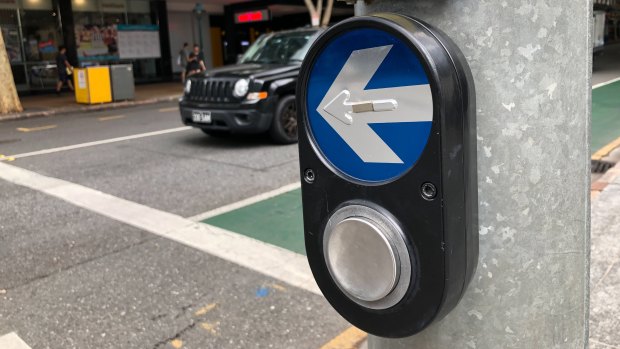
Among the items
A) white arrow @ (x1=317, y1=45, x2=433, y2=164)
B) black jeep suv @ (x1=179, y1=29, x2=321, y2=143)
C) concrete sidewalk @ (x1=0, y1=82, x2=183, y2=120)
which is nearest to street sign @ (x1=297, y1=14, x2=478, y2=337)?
white arrow @ (x1=317, y1=45, x2=433, y2=164)

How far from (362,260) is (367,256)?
0.02 meters

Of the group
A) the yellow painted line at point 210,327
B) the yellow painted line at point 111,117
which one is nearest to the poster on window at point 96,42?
the yellow painted line at point 111,117

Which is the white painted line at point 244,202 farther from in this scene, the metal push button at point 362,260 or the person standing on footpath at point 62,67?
the person standing on footpath at point 62,67

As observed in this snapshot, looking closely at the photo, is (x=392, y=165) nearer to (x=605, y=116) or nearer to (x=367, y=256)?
(x=367, y=256)

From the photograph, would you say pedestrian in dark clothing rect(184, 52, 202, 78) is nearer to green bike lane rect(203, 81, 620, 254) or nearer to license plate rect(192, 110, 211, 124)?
license plate rect(192, 110, 211, 124)

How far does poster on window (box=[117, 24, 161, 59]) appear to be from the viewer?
24875 mm

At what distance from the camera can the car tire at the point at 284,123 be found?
8.87 m

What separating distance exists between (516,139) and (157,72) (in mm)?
27276

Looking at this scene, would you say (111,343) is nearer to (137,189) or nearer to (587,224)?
(587,224)

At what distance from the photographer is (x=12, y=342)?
3.27 m

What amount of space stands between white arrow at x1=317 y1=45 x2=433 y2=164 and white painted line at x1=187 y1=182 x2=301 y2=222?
14.1ft

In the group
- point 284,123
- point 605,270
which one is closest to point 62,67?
→ point 284,123

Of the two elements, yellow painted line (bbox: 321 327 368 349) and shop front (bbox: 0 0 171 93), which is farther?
shop front (bbox: 0 0 171 93)

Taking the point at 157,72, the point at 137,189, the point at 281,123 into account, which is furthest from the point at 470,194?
the point at 157,72
